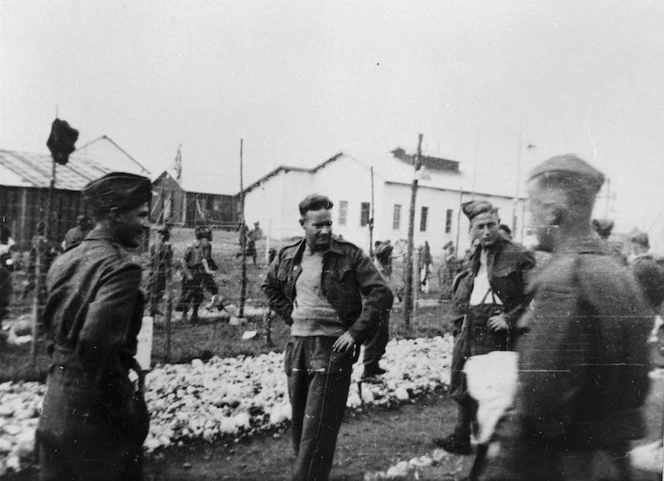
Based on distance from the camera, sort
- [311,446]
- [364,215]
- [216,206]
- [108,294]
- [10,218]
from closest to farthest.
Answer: [108,294], [311,446], [10,218], [216,206], [364,215]

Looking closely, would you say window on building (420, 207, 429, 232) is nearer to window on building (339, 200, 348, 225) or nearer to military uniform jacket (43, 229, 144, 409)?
window on building (339, 200, 348, 225)

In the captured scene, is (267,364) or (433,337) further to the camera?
(433,337)

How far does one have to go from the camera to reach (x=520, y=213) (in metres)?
3.13

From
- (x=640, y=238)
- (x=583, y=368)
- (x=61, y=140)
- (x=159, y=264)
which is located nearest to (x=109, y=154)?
(x=61, y=140)

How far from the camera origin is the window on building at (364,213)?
3.65m

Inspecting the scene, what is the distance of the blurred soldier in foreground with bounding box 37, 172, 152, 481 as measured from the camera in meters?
1.85

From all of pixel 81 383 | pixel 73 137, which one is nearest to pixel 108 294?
pixel 81 383

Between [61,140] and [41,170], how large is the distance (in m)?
0.22

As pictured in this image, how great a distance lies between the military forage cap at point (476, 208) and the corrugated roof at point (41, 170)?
2.27 meters

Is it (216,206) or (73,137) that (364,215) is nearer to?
(216,206)

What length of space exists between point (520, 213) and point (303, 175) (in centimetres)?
146

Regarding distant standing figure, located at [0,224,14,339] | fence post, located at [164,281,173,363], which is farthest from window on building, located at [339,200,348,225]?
distant standing figure, located at [0,224,14,339]

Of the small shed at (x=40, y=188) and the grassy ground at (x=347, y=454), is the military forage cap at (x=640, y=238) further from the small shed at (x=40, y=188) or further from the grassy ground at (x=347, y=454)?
the small shed at (x=40, y=188)

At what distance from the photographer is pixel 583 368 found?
1.78 m
